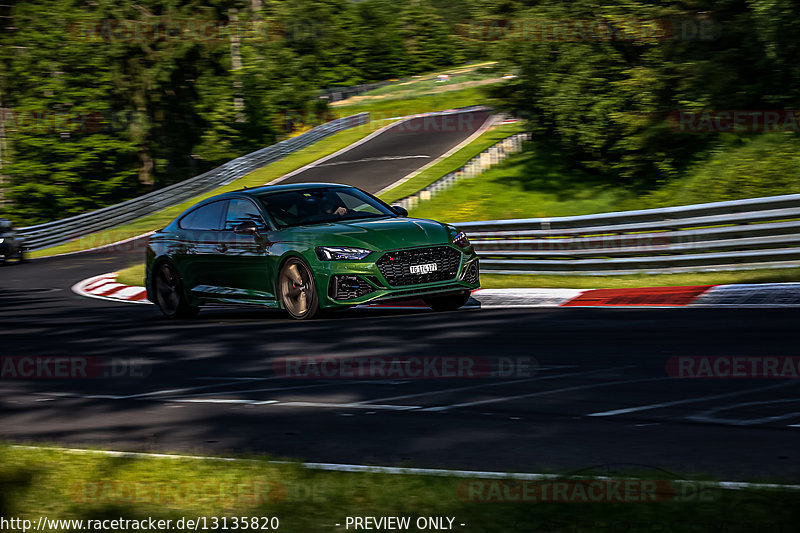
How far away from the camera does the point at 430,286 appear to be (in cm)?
1233

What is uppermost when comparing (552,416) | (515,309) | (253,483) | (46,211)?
(253,483)

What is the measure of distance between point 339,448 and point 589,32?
28842 mm

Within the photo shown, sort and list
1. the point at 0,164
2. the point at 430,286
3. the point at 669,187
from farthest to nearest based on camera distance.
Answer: the point at 0,164 → the point at 669,187 → the point at 430,286

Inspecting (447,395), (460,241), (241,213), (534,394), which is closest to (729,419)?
(534,394)

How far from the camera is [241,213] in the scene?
44.7ft

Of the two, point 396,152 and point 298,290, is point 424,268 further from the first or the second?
point 396,152

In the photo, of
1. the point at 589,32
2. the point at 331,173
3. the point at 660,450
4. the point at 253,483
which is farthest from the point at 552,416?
the point at 331,173

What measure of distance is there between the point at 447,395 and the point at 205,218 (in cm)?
755

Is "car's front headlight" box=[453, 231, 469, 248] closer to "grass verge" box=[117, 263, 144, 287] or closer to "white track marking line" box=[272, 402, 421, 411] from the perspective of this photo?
"white track marking line" box=[272, 402, 421, 411]

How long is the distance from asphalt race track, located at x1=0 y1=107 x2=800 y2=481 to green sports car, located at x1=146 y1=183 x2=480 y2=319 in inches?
15.1

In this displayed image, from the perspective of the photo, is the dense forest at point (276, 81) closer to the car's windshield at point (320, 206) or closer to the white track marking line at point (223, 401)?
the car's windshield at point (320, 206)

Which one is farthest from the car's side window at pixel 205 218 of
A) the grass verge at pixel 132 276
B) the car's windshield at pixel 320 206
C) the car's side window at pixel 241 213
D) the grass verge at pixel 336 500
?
the grass verge at pixel 336 500

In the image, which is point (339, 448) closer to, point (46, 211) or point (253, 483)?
point (253, 483)

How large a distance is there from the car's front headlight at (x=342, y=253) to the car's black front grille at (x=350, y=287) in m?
0.21
